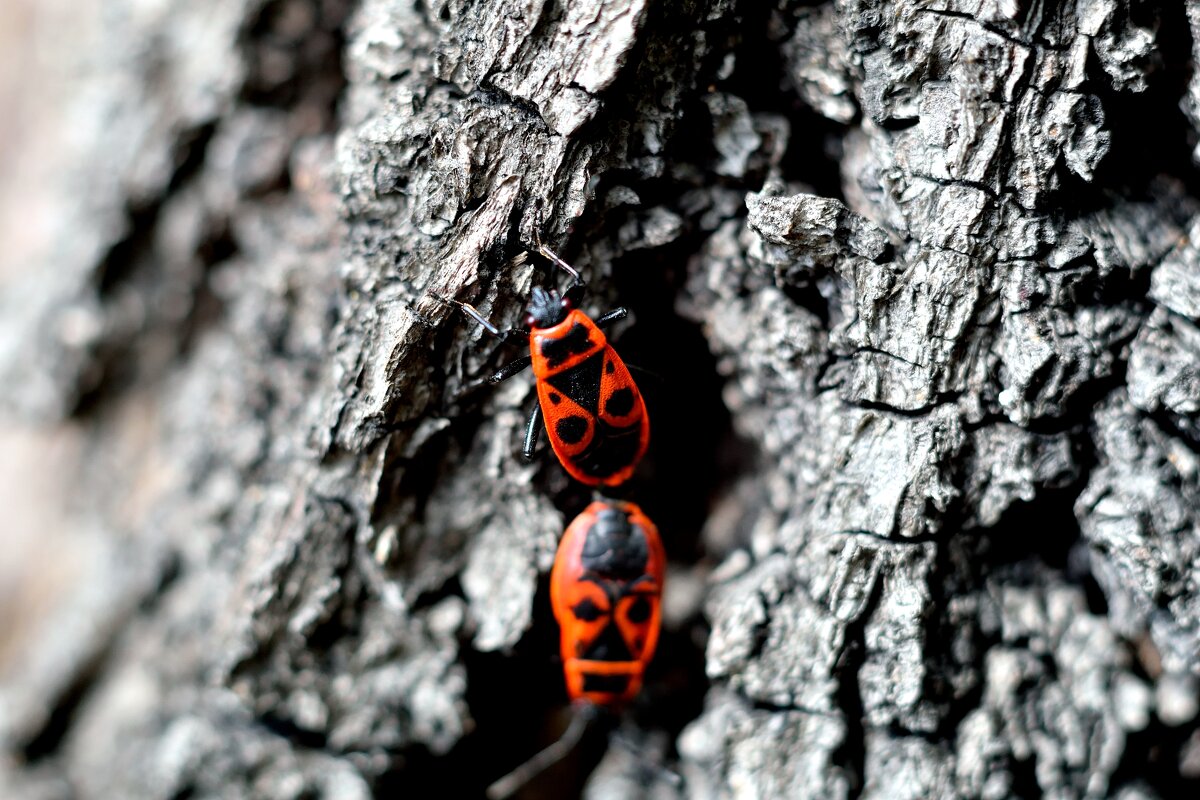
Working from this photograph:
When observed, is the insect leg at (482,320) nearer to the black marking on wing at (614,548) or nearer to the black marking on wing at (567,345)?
the black marking on wing at (567,345)

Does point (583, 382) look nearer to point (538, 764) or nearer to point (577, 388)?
point (577, 388)

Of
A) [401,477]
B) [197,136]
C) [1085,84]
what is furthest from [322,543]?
[1085,84]

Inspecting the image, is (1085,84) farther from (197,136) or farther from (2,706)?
(2,706)

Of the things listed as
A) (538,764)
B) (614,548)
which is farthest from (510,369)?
(538,764)

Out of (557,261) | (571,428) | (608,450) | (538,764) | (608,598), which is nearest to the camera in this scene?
(557,261)

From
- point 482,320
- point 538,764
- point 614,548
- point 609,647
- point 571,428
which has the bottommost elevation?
point 538,764

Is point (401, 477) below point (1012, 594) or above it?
above
